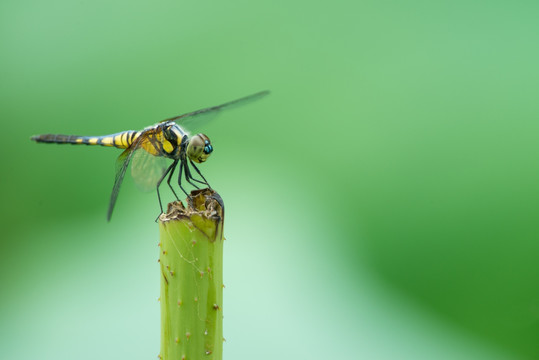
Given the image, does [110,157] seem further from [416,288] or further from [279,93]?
[416,288]

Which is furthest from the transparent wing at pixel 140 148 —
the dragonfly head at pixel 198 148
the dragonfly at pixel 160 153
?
the dragonfly head at pixel 198 148

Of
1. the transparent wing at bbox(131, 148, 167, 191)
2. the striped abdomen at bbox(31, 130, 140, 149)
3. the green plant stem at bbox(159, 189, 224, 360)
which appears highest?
the striped abdomen at bbox(31, 130, 140, 149)

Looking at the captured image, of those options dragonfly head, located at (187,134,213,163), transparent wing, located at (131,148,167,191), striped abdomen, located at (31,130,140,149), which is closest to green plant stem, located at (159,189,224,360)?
dragonfly head, located at (187,134,213,163)

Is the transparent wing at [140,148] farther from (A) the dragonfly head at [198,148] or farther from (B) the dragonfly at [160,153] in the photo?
(A) the dragonfly head at [198,148]

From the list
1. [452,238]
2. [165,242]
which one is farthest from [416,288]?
[165,242]

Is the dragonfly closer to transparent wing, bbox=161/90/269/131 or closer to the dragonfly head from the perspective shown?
the dragonfly head

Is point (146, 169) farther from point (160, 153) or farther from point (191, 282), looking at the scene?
point (191, 282)
